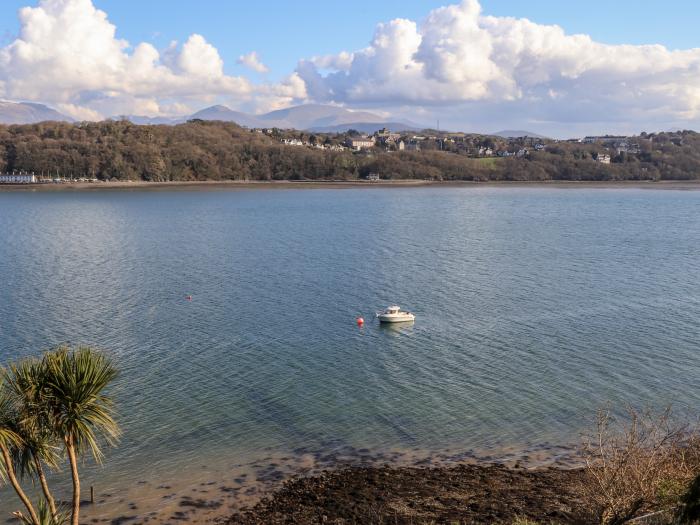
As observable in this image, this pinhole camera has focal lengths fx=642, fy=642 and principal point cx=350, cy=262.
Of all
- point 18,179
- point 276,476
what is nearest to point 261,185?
point 18,179

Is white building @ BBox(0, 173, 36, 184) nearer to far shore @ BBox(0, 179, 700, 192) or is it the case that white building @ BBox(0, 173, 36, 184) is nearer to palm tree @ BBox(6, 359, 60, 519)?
far shore @ BBox(0, 179, 700, 192)

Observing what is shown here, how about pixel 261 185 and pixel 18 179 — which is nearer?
pixel 18 179

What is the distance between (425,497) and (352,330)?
19.2 meters

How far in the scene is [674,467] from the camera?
1628 centimetres

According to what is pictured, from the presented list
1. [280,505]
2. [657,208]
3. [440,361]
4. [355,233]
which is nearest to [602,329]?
[440,361]

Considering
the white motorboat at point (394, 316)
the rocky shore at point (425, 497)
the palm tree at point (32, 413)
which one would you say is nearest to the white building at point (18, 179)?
the white motorboat at point (394, 316)

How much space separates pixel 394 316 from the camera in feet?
126

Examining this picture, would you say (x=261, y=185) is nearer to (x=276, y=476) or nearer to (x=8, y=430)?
(x=276, y=476)

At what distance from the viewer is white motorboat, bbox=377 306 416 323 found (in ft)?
126

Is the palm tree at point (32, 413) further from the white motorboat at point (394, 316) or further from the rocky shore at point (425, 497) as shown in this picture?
the white motorboat at point (394, 316)

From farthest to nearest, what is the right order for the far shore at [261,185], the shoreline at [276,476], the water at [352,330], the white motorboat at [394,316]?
1. the far shore at [261,185]
2. the white motorboat at [394,316]
3. the water at [352,330]
4. the shoreline at [276,476]

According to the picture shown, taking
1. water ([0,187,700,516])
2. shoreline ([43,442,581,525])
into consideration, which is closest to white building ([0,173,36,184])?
water ([0,187,700,516])

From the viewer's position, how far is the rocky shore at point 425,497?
58.2ft

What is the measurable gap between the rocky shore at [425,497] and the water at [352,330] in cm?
239
